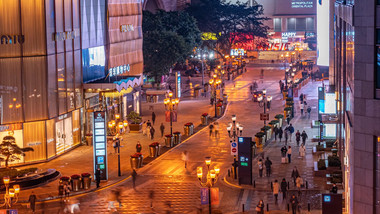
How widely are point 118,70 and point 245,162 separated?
87.7 ft

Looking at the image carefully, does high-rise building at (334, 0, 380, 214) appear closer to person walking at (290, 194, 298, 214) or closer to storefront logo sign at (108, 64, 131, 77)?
person walking at (290, 194, 298, 214)

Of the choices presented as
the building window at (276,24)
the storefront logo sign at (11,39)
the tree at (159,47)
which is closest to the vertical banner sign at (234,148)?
the storefront logo sign at (11,39)

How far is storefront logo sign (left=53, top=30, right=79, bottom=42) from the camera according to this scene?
53.9 metres

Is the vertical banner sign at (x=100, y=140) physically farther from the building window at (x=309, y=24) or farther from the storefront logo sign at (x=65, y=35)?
the building window at (x=309, y=24)

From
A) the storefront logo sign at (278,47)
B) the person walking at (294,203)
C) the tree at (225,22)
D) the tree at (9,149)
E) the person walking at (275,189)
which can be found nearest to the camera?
the person walking at (294,203)

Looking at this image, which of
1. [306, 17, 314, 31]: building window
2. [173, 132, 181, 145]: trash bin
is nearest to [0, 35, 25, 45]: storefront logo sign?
[173, 132, 181, 145]: trash bin

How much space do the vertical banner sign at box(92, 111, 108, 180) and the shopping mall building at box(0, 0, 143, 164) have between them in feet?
26.2

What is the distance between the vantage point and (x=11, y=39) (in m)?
50.8

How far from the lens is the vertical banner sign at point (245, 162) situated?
45.7 m

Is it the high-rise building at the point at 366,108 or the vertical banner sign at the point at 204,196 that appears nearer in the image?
the high-rise building at the point at 366,108

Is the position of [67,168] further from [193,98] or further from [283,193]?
[193,98]

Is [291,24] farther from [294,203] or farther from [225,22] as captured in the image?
[294,203]

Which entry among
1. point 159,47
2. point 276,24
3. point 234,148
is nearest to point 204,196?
point 234,148

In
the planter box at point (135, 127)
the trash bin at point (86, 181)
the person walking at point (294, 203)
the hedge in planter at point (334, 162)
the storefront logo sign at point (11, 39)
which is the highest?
the storefront logo sign at point (11, 39)
